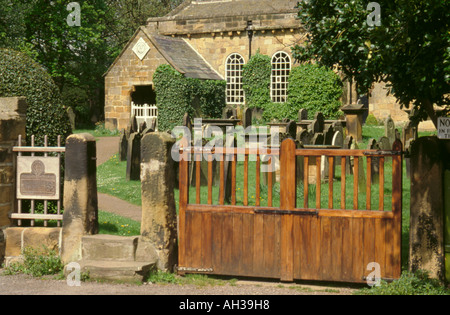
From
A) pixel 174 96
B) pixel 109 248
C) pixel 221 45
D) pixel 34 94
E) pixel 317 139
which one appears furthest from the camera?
pixel 221 45

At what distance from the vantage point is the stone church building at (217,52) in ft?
96.4

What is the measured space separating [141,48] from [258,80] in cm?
673

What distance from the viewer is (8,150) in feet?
28.9

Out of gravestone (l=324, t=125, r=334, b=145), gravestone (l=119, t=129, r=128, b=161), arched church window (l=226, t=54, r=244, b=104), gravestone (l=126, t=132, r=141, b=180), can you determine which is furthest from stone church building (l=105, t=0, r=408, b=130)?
gravestone (l=126, t=132, r=141, b=180)

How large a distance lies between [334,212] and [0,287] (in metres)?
4.26

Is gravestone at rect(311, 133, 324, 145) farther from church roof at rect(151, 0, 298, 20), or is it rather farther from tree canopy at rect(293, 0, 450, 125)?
church roof at rect(151, 0, 298, 20)

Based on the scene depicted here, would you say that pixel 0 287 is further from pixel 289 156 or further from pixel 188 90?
pixel 188 90

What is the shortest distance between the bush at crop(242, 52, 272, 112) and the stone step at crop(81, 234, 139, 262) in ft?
79.7

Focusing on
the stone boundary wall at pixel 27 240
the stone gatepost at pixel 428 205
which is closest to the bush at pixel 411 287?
the stone gatepost at pixel 428 205

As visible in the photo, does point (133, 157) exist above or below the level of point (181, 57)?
below

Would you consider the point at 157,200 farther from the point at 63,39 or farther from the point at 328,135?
the point at 63,39

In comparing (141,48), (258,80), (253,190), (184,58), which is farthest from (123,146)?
(258,80)

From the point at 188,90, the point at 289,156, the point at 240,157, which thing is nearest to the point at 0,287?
the point at 289,156

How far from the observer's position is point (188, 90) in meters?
27.8
